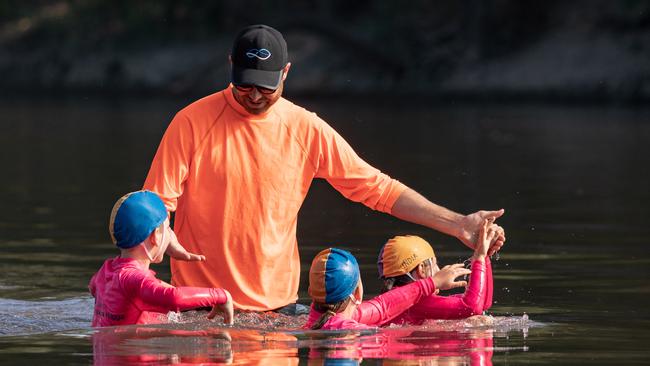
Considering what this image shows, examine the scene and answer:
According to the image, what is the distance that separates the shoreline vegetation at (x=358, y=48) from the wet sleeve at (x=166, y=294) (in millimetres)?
30718

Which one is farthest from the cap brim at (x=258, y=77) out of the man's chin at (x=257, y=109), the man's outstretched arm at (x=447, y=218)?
the man's outstretched arm at (x=447, y=218)

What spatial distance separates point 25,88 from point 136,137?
23161 mm

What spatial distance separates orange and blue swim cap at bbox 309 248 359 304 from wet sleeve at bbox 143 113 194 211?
2.69ft

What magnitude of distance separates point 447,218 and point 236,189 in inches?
45.4

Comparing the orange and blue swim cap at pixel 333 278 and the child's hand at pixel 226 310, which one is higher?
the orange and blue swim cap at pixel 333 278

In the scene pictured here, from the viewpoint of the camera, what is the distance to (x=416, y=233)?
46.9 ft

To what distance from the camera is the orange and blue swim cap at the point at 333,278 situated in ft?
26.7

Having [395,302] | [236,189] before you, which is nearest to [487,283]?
[395,302]

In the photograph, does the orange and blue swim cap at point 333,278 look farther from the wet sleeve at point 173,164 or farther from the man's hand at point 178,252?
the wet sleeve at point 173,164

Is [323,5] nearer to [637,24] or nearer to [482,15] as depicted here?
[482,15]

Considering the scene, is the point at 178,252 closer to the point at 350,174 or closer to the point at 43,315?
the point at 350,174

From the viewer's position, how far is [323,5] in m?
48.9

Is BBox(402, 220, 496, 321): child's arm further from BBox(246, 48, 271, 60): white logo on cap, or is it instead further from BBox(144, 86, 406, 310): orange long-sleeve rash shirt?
BBox(246, 48, 271, 60): white logo on cap

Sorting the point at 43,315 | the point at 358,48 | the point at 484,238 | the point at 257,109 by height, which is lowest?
the point at 43,315
